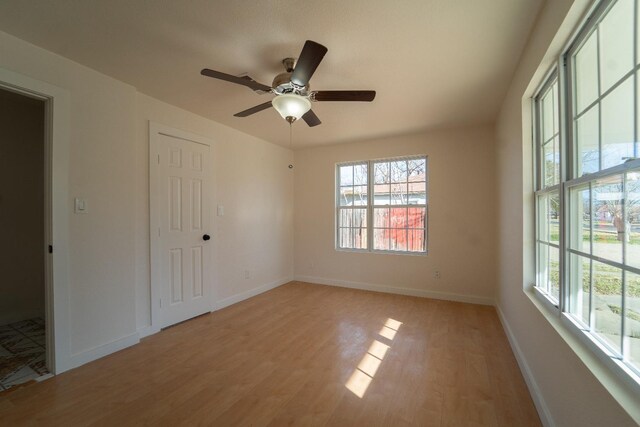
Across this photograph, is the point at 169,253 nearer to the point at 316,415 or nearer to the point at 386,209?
the point at 316,415

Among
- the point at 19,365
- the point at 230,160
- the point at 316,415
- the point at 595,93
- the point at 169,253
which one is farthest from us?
the point at 230,160

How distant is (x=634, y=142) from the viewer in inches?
38.2

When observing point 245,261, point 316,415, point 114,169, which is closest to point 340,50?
point 114,169

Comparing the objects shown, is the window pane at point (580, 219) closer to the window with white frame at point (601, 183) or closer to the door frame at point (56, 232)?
the window with white frame at point (601, 183)

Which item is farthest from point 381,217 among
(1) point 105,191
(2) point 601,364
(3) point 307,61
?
(1) point 105,191

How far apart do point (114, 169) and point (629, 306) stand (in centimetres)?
357

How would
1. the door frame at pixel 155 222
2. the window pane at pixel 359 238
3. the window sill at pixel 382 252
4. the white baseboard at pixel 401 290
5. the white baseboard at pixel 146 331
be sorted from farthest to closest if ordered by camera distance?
the window pane at pixel 359 238
the window sill at pixel 382 252
the white baseboard at pixel 401 290
the door frame at pixel 155 222
the white baseboard at pixel 146 331

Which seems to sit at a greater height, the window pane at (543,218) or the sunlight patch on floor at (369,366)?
the window pane at (543,218)

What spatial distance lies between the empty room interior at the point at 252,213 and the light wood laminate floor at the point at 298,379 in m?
0.02

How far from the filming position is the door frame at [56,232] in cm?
215

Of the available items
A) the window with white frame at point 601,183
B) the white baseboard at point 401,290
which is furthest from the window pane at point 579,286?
the white baseboard at point 401,290

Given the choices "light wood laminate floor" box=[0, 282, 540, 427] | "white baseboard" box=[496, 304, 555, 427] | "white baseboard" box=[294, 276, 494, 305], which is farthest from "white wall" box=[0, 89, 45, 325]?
"white baseboard" box=[496, 304, 555, 427]

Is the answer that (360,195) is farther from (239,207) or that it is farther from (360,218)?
(239,207)

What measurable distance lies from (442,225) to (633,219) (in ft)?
10.3
